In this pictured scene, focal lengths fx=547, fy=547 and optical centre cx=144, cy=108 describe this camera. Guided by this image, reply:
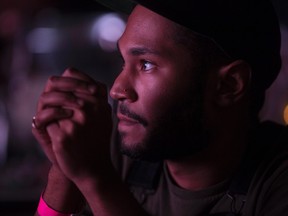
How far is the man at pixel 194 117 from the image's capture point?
1.05 meters

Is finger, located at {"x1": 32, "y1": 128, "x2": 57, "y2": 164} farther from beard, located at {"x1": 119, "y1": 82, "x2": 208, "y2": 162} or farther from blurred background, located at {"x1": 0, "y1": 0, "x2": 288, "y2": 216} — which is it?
blurred background, located at {"x1": 0, "y1": 0, "x2": 288, "y2": 216}

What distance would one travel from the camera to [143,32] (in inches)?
43.1

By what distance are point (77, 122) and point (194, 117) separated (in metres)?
0.32

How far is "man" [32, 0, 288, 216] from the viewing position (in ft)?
3.44

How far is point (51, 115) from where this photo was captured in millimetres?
890

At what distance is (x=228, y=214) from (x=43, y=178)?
1483 mm

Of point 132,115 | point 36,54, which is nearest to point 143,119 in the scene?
point 132,115

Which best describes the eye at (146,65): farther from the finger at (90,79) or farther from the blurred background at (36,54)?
the blurred background at (36,54)

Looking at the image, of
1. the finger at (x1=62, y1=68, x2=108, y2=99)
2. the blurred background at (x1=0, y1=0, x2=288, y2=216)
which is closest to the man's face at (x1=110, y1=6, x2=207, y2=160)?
the finger at (x1=62, y1=68, x2=108, y2=99)

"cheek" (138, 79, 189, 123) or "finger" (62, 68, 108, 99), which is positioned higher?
"finger" (62, 68, 108, 99)

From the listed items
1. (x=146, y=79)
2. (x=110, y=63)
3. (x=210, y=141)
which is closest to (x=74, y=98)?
(x=146, y=79)

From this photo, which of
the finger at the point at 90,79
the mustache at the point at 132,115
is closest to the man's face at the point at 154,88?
the mustache at the point at 132,115

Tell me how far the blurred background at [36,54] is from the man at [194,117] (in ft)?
4.75

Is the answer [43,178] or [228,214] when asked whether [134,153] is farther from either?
[43,178]
